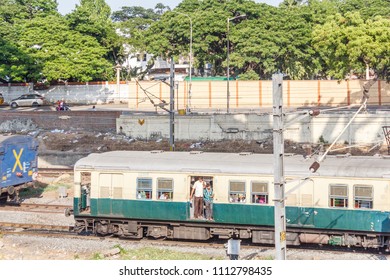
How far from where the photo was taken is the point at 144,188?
882 inches

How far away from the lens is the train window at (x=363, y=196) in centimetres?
2017

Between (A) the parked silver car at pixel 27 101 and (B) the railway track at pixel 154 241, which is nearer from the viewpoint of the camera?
(B) the railway track at pixel 154 241

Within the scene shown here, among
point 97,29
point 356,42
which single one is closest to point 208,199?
point 356,42

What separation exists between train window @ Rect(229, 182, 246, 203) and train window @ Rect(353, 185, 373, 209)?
3582 millimetres

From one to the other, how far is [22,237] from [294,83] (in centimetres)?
4248

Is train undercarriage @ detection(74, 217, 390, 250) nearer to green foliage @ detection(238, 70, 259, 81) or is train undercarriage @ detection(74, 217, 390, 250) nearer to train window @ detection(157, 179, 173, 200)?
train window @ detection(157, 179, 173, 200)

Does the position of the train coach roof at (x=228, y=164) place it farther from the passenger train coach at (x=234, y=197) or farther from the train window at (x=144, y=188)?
the train window at (x=144, y=188)

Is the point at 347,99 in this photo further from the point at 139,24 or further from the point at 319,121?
the point at 139,24

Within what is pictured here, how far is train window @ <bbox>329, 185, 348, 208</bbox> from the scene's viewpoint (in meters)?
20.5

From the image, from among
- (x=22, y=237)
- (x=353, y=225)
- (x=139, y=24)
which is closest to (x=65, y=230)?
(x=22, y=237)

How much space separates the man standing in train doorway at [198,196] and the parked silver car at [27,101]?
48.3 m

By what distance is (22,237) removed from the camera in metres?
23.8

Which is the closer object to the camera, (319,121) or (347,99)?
(319,121)

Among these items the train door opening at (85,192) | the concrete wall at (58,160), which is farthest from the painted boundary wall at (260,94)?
the train door opening at (85,192)
